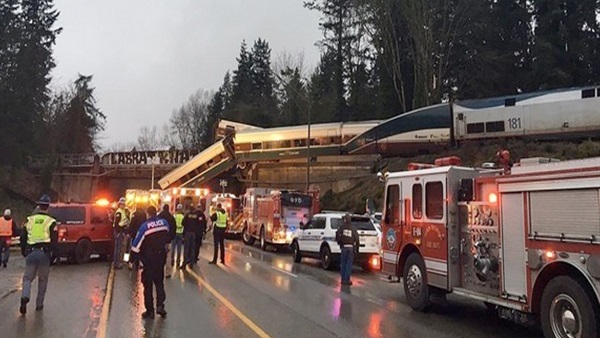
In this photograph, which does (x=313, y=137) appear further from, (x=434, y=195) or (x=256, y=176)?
(x=434, y=195)

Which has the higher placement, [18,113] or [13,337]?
[18,113]

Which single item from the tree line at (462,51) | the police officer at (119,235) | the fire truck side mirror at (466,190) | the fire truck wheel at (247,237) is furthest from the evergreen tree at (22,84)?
the fire truck side mirror at (466,190)

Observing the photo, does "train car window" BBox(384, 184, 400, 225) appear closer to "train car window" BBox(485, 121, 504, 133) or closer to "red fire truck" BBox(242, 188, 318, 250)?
"red fire truck" BBox(242, 188, 318, 250)

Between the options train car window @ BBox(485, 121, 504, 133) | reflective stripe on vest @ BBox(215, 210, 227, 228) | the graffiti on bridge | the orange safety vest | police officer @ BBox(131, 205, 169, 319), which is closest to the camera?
police officer @ BBox(131, 205, 169, 319)

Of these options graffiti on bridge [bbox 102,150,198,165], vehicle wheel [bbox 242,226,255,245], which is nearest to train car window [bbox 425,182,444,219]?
vehicle wheel [bbox 242,226,255,245]

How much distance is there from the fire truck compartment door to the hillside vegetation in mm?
21499

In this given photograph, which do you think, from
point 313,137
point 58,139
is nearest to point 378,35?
point 313,137

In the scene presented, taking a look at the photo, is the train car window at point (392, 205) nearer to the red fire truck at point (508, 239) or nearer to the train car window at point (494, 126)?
the red fire truck at point (508, 239)

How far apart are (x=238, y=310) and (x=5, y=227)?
1057 centimetres

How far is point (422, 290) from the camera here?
1052 cm

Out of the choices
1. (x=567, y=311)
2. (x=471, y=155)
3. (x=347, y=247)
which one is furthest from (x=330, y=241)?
(x=471, y=155)

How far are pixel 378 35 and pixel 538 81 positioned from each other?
1411 cm

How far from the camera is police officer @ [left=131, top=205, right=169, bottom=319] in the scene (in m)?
9.39

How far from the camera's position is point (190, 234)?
1712 cm
